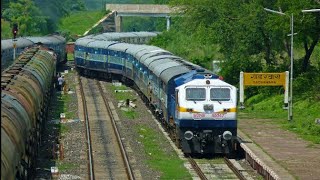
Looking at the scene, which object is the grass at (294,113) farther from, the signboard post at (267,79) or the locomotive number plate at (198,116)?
the locomotive number plate at (198,116)

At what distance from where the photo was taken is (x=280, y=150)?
982 inches

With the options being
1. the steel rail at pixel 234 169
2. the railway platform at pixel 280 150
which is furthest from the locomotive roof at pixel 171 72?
the steel rail at pixel 234 169

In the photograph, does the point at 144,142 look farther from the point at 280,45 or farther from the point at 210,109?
the point at 280,45

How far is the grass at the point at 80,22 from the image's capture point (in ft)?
398

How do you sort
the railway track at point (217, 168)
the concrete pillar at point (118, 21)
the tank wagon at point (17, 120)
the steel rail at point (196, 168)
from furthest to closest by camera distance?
1. the concrete pillar at point (118, 21)
2. the railway track at point (217, 168)
3. the steel rail at point (196, 168)
4. the tank wagon at point (17, 120)

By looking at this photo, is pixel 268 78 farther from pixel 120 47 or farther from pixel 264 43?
pixel 120 47

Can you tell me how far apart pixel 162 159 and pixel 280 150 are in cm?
378

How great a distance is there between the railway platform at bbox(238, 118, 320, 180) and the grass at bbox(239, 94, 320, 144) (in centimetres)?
49

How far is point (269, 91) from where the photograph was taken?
40.8 m

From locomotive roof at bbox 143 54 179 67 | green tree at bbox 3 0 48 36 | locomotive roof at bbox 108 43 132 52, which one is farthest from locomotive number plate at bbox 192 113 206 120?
green tree at bbox 3 0 48 36

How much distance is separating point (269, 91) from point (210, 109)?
16836 millimetres

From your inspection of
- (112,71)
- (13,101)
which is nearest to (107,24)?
(112,71)

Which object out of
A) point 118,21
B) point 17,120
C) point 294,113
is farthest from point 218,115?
point 118,21

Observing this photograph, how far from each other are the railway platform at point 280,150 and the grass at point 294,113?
0.49 metres
